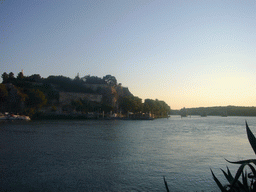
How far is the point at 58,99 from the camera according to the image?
387ft

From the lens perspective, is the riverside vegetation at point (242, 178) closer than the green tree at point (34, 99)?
Yes

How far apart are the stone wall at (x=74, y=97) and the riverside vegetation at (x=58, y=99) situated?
143 mm

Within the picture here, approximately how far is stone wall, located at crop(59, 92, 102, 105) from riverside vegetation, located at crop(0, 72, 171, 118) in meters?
0.14

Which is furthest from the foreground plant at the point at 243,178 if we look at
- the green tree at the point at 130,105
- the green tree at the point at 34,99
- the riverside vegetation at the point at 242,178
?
the green tree at the point at 130,105

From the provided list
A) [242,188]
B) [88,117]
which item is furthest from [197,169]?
[88,117]

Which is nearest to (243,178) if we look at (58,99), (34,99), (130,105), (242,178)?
(242,178)

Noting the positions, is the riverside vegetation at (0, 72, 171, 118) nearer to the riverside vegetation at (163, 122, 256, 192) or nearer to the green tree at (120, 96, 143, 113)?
the green tree at (120, 96, 143, 113)

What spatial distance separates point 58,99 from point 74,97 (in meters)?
8.05

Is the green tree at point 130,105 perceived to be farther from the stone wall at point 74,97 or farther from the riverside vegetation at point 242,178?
the riverside vegetation at point 242,178

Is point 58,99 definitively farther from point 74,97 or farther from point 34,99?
point 34,99

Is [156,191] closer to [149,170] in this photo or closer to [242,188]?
[149,170]

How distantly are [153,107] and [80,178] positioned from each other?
127090 mm

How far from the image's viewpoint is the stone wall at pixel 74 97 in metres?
118

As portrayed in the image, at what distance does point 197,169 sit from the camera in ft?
44.3
